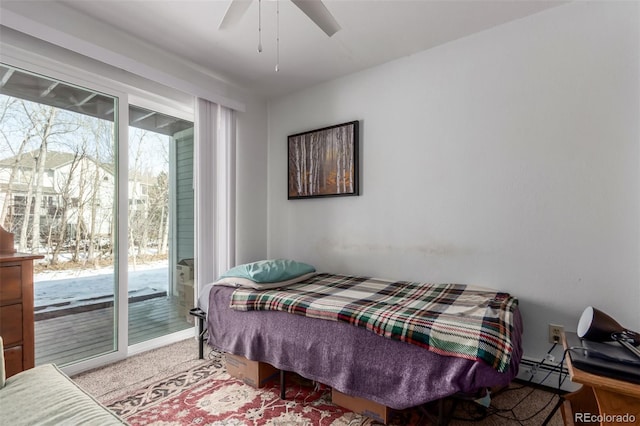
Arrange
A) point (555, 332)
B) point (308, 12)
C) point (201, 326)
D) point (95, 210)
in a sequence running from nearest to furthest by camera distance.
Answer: point (308, 12)
point (555, 332)
point (95, 210)
point (201, 326)

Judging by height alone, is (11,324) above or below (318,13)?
below

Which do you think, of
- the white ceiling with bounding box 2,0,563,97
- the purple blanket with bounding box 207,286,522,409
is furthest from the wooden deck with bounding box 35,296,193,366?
the white ceiling with bounding box 2,0,563,97

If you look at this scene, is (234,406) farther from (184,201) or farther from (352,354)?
(184,201)

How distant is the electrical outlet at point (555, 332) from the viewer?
77.4 inches

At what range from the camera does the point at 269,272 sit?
2303 mm

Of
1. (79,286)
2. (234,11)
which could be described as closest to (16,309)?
(79,286)

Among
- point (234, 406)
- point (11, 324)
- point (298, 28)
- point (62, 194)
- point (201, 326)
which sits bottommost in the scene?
point (234, 406)

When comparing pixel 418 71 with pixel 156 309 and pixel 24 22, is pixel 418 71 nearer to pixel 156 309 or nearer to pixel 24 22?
pixel 24 22

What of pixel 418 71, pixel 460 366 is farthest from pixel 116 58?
pixel 460 366

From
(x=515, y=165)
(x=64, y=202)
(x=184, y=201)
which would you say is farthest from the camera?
(x=184, y=201)

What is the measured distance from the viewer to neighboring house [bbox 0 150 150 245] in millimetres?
2010

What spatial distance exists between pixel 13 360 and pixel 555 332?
10.8ft

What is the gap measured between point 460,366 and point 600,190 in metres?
1.46

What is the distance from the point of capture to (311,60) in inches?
105
